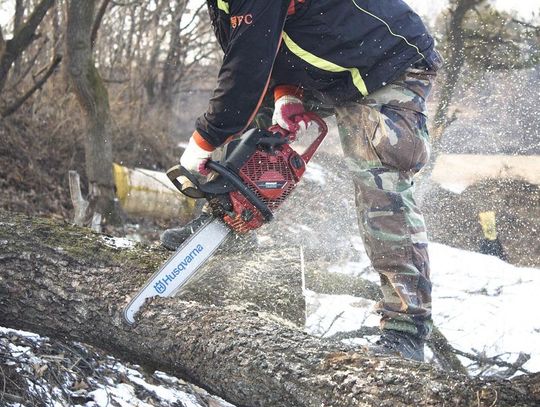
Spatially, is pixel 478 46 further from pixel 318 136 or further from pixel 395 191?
pixel 395 191

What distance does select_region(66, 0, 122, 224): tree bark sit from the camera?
4.64 metres

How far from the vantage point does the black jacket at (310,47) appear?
7.50 feet

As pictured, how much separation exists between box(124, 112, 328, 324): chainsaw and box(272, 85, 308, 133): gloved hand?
0.40 feet

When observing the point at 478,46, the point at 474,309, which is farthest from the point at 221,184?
the point at 478,46

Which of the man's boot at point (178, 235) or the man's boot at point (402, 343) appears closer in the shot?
the man's boot at point (402, 343)

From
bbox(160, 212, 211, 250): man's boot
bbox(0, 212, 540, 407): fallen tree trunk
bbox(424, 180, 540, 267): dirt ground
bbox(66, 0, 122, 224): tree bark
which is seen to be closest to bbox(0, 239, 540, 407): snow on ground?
bbox(0, 212, 540, 407): fallen tree trunk

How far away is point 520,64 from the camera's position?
7168 millimetres

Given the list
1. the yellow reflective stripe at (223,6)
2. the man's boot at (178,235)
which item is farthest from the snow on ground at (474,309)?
the yellow reflective stripe at (223,6)


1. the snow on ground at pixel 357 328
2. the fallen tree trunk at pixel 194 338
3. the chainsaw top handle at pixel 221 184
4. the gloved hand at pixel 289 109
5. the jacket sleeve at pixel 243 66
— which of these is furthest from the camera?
the gloved hand at pixel 289 109

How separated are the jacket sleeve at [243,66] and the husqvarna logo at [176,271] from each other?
0.42 metres

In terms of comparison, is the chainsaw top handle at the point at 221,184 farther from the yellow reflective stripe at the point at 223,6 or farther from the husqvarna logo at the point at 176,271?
the yellow reflective stripe at the point at 223,6

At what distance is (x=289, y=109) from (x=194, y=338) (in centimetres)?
116

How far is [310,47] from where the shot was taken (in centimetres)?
243

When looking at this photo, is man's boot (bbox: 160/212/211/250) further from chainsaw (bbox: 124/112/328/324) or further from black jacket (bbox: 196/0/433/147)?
black jacket (bbox: 196/0/433/147)
